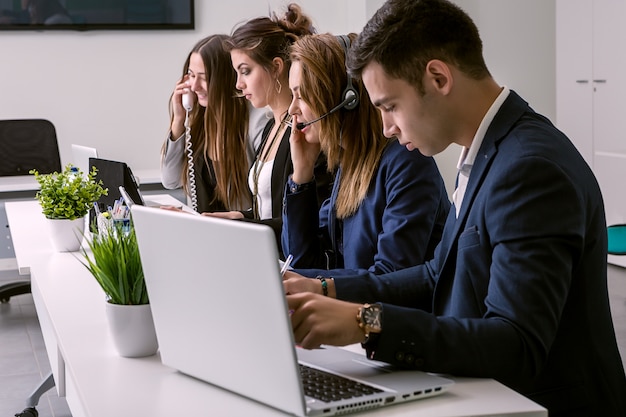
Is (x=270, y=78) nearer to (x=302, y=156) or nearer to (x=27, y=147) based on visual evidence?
(x=302, y=156)

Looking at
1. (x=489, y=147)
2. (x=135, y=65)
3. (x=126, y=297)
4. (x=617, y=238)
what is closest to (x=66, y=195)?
(x=126, y=297)

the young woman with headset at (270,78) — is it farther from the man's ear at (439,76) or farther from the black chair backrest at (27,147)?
the black chair backrest at (27,147)

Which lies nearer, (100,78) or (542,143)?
(542,143)

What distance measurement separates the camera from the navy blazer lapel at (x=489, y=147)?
1.53 m

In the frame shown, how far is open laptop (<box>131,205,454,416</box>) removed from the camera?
3.92 feet

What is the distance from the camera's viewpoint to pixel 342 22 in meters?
6.20

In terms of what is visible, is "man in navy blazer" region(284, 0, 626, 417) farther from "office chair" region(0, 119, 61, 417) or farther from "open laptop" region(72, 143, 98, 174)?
"office chair" region(0, 119, 61, 417)

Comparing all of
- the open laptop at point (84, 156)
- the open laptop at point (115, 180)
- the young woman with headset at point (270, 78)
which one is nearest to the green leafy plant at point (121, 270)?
the open laptop at point (115, 180)

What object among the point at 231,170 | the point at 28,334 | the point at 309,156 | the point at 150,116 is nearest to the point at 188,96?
the point at 231,170

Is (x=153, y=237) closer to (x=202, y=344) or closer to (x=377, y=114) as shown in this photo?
(x=202, y=344)

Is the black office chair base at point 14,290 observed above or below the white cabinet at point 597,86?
below

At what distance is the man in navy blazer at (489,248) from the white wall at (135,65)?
426 centimetres

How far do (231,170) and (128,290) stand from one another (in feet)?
6.53

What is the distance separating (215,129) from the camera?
365 cm
